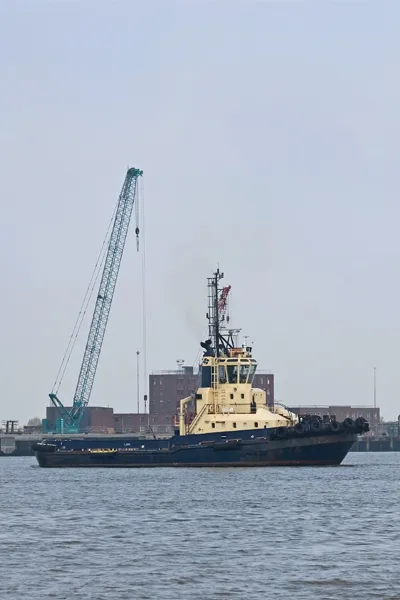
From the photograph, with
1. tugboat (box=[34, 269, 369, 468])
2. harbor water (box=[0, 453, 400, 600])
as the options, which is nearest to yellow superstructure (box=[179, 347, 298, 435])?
tugboat (box=[34, 269, 369, 468])

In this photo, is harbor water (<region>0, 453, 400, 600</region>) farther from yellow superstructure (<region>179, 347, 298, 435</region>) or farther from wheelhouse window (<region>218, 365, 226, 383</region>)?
wheelhouse window (<region>218, 365, 226, 383</region>)

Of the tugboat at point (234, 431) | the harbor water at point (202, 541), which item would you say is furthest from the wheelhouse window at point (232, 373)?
the harbor water at point (202, 541)

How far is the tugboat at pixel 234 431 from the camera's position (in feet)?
338

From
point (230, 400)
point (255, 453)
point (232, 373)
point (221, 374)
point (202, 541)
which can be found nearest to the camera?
point (202, 541)

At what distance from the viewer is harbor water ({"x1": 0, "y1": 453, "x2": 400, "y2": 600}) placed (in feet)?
128

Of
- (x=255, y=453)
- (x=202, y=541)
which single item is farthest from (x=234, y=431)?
(x=202, y=541)

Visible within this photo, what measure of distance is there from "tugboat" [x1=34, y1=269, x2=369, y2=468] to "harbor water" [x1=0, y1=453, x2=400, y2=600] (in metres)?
16.1

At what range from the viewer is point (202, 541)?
165 ft

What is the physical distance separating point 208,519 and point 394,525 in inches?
342

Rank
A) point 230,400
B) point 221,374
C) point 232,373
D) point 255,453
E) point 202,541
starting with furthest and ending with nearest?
1. point 221,374
2. point 232,373
3. point 230,400
4. point 255,453
5. point 202,541

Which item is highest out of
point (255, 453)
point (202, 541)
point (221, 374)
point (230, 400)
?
point (221, 374)

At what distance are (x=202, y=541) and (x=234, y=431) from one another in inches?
2093

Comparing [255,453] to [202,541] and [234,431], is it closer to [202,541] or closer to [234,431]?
[234,431]

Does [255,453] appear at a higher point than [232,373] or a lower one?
lower
